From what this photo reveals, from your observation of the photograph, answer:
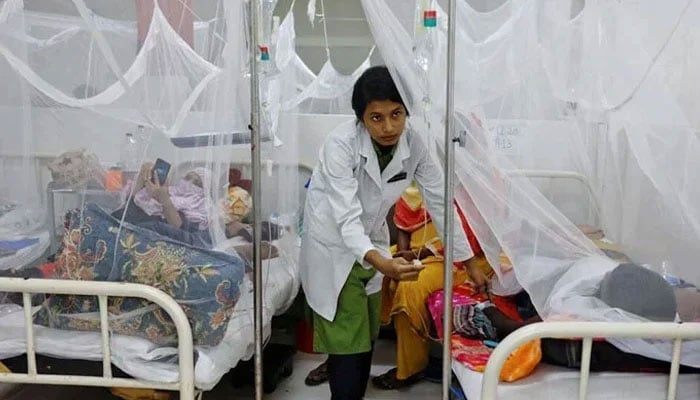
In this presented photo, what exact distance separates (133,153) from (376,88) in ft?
2.64

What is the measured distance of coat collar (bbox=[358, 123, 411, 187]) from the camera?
7.20 ft

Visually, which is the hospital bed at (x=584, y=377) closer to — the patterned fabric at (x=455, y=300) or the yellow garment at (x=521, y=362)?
the yellow garment at (x=521, y=362)

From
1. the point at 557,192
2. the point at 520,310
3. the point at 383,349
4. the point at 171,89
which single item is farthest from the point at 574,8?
the point at 383,349

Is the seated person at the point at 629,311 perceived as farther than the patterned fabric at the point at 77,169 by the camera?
No

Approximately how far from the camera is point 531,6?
2.01 m

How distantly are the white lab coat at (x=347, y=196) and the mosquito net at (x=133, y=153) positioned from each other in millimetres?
256

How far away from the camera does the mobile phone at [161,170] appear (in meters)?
1.97

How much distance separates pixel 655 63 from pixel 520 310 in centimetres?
86

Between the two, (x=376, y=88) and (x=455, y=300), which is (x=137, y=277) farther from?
(x=455, y=300)

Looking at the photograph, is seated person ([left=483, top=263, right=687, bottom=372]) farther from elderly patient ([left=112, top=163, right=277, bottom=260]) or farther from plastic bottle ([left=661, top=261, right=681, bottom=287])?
elderly patient ([left=112, top=163, right=277, bottom=260])

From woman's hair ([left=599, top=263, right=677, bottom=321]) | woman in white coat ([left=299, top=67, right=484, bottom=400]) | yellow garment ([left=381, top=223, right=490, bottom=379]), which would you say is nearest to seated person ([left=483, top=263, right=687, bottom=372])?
woman's hair ([left=599, top=263, right=677, bottom=321])

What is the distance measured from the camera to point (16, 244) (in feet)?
6.80

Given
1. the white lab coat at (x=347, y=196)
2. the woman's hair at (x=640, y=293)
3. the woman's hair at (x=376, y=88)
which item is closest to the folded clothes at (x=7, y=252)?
the white lab coat at (x=347, y=196)

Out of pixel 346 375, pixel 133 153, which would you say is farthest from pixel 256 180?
pixel 346 375
